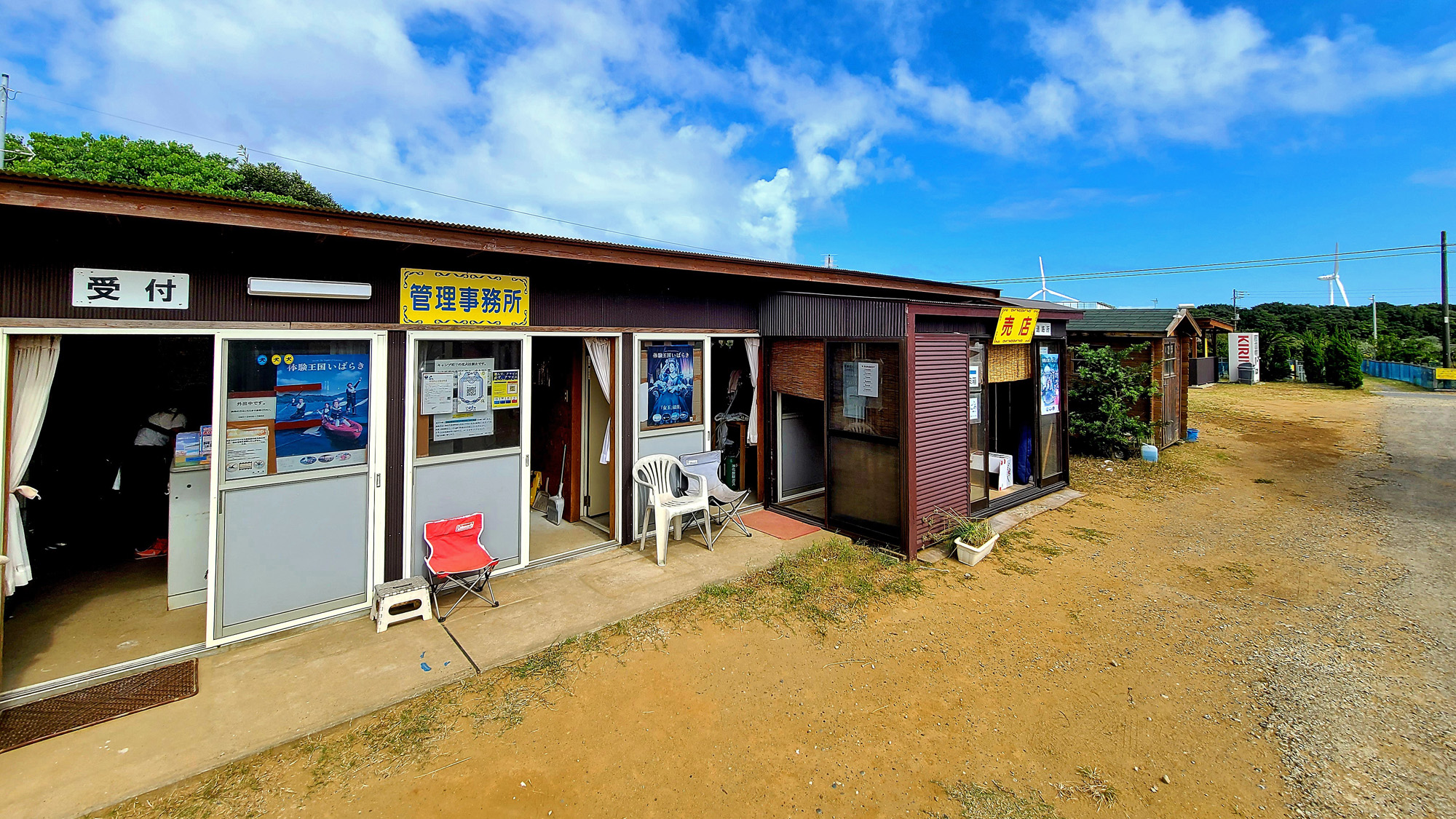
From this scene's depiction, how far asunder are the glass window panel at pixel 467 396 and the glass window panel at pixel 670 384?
1.17 meters

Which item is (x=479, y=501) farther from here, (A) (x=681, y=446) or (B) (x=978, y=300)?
(B) (x=978, y=300)

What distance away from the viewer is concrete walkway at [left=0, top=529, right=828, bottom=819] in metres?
2.42

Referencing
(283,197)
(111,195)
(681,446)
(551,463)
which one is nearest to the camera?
(111,195)

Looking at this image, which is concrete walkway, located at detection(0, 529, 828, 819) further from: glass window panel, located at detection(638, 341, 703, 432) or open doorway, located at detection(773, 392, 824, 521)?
open doorway, located at detection(773, 392, 824, 521)

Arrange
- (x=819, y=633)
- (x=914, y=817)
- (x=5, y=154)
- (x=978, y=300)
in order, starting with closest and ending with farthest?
1. (x=914, y=817)
2. (x=819, y=633)
3. (x=978, y=300)
4. (x=5, y=154)

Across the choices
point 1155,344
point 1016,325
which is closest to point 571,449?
point 1016,325

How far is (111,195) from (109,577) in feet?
10.9

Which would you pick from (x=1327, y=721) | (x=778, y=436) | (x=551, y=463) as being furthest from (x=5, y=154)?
(x=1327, y=721)

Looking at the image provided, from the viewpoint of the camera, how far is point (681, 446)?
5.62m

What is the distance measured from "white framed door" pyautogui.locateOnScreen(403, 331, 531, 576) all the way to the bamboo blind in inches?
192

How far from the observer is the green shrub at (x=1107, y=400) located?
9156 mm

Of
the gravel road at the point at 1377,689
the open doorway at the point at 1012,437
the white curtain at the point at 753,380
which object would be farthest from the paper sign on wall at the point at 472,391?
the open doorway at the point at 1012,437

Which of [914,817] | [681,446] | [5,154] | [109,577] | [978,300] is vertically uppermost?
[5,154]

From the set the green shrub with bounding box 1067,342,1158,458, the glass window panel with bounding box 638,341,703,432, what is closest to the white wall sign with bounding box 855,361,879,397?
the glass window panel with bounding box 638,341,703,432
